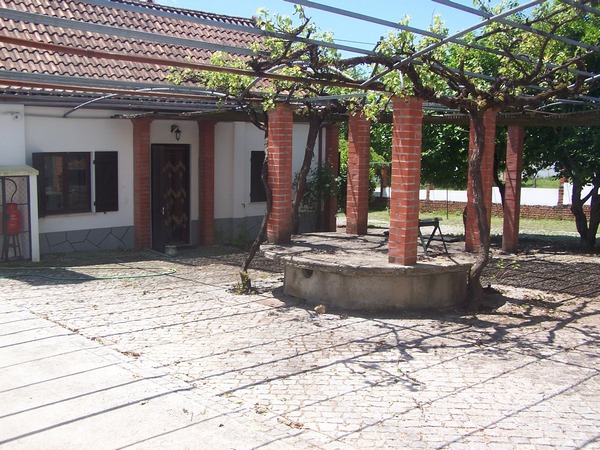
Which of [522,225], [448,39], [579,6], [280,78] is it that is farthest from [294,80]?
[522,225]

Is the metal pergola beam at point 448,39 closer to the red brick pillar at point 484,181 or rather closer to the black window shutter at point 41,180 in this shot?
the red brick pillar at point 484,181

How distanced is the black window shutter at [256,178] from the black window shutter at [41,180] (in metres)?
5.17

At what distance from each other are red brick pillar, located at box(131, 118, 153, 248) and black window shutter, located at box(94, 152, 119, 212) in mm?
409

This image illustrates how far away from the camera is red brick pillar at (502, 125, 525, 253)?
14188 mm

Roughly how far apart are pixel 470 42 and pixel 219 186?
8.92 meters

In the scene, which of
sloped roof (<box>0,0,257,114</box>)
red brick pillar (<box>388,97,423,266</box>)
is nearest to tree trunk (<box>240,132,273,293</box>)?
red brick pillar (<box>388,97,423,266</box>)

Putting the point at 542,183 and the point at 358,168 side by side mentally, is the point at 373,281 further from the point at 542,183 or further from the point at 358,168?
the point at 542,183

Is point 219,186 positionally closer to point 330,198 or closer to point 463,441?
point 330,198

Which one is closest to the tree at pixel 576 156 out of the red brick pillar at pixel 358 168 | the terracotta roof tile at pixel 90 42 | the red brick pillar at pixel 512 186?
the red brick pillar at pixel 512 186

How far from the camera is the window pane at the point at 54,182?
43.4 ft

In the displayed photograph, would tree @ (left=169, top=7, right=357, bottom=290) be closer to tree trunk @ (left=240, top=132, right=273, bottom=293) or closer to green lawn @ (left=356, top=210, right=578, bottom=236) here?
tree trunk @ (left=240, top=132, right=273, bottom=293)

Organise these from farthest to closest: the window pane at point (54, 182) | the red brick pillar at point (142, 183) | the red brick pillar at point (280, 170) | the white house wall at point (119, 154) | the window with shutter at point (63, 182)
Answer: the red brick pillar at point (142, 183) → the window pane at point (54, 182) → the window with shutter at point (63, 182) → the white house wall at point (119, 154) → the red brick pillar at point (280, 170)

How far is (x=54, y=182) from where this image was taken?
43.7ft

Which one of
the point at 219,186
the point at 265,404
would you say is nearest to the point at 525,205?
the point at 219,186
